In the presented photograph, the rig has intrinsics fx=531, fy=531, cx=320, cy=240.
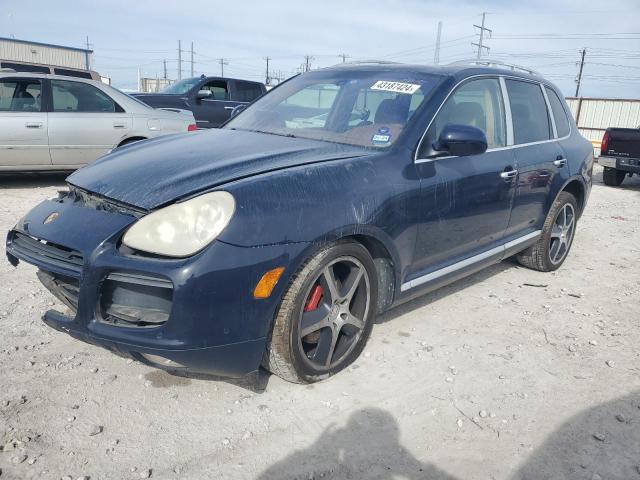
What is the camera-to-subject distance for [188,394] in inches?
106

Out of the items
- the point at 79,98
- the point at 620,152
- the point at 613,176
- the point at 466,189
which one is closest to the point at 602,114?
the point at 613,176

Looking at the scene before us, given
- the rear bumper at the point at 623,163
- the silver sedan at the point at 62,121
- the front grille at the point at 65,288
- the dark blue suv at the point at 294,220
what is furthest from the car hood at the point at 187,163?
the rear bumper at the point at 623,163

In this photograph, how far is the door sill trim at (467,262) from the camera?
3.19 meters

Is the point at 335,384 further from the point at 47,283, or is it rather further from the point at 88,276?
Answer: the point at 47,283

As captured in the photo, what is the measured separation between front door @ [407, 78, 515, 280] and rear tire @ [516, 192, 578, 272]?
0.93 m

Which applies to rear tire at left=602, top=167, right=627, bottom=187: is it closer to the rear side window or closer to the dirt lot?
the rear side window

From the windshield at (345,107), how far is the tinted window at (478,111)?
6.8 inches

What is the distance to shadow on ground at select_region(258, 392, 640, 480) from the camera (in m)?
2.22

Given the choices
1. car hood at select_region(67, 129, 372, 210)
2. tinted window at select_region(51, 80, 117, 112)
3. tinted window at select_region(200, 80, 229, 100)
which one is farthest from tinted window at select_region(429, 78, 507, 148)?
tinted window at select_region(200, 80, 229, 100)

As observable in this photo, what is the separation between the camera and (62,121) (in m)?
7.17

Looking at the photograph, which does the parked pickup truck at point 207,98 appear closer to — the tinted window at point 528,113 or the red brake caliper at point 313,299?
the tinted window at point 528,113

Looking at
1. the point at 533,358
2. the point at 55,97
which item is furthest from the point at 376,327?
the point at 55,97

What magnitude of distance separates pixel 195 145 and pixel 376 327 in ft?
5.37

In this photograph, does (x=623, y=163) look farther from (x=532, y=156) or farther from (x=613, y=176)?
(x=532, y=156)
